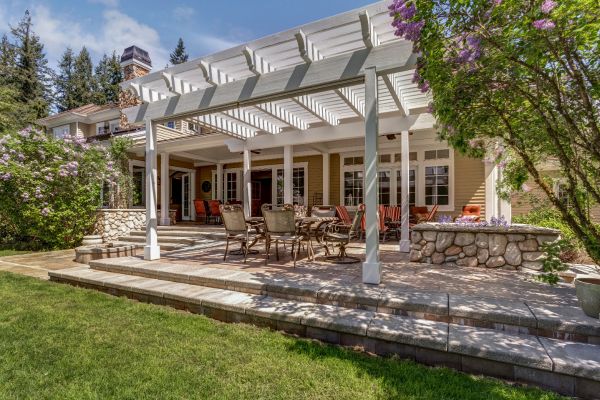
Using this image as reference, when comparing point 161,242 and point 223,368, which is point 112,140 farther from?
point 223,368

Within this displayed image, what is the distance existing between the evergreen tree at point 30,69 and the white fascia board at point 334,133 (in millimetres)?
24624

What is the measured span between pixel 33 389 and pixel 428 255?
16.0 ft

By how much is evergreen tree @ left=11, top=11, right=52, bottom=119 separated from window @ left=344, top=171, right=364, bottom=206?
85.9 ft

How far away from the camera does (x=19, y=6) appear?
2359 centimetres

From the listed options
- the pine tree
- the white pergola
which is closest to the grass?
the white pergola

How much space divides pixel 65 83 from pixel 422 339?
35.6 metres

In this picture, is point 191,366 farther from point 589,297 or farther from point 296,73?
point 296,73

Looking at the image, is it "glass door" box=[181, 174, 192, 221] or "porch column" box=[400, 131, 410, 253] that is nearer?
"porch column" box=[400, 131, 410, 253]

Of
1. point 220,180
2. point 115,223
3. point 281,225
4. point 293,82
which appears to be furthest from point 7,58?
point 281,225

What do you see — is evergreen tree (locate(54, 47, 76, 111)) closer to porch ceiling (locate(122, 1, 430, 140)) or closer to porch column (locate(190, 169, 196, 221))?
porch column (locate(190, 169, 196, 221))

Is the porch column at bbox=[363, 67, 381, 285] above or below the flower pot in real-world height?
above

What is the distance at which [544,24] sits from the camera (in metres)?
2.12

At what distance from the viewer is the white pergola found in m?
3.65

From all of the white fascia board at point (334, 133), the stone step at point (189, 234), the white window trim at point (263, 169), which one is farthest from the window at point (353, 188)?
the stone step at point (189, 234)
